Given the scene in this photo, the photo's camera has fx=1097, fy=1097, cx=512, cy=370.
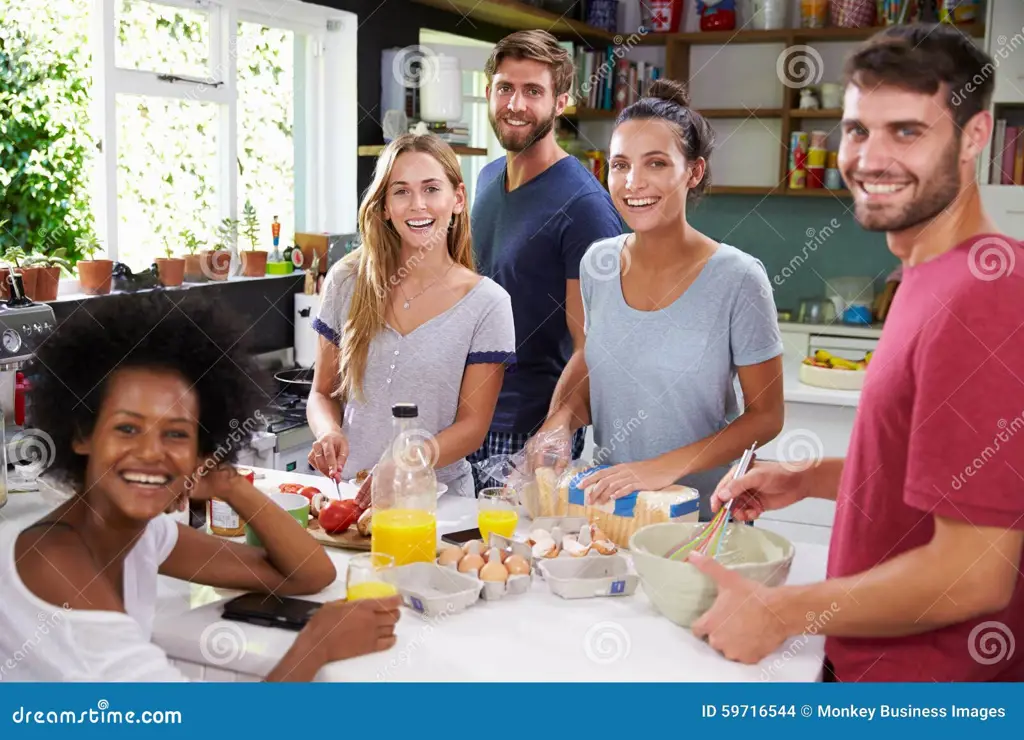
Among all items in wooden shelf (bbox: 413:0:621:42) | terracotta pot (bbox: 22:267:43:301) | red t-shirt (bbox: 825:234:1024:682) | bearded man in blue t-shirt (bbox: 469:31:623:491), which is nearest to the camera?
red t-shirt (bbox: 825:234:1024:682)

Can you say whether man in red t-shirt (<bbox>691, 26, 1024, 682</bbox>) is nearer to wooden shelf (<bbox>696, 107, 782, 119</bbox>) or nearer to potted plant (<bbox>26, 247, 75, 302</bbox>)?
potted plant (<bbox>26, 247, 75, 302</bbox>)

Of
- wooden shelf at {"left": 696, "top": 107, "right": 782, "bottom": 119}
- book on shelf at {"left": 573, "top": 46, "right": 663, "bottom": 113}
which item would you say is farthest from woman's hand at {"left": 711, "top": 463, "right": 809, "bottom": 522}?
wooden shelf at {"left": 696, "top": 107, "right": 782, "bottom": 119}

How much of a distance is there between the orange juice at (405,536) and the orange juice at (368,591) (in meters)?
0.12

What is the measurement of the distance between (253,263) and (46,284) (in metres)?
0.71

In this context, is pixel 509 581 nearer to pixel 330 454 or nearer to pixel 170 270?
pixel 330 454

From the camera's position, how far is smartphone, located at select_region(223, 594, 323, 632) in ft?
4.13

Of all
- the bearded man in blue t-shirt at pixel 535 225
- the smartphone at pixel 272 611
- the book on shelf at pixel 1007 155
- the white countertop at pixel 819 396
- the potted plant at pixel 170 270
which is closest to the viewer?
the smartphone at pixel 272 611

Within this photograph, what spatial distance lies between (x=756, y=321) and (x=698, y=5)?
11.4ft

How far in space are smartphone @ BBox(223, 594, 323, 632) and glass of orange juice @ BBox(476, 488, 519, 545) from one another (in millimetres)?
298

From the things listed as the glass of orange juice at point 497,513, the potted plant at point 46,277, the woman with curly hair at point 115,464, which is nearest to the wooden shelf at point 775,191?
the potted plant at point 46,277

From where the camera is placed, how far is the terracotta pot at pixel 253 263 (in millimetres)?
3092

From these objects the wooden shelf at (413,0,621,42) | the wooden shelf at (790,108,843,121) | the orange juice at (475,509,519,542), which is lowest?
the orange juice at (475,509,519,542)

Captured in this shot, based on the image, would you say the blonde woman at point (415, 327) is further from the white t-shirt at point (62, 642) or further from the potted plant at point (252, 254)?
the potted plant at point (252, 254)

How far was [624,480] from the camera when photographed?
5.09 ft
